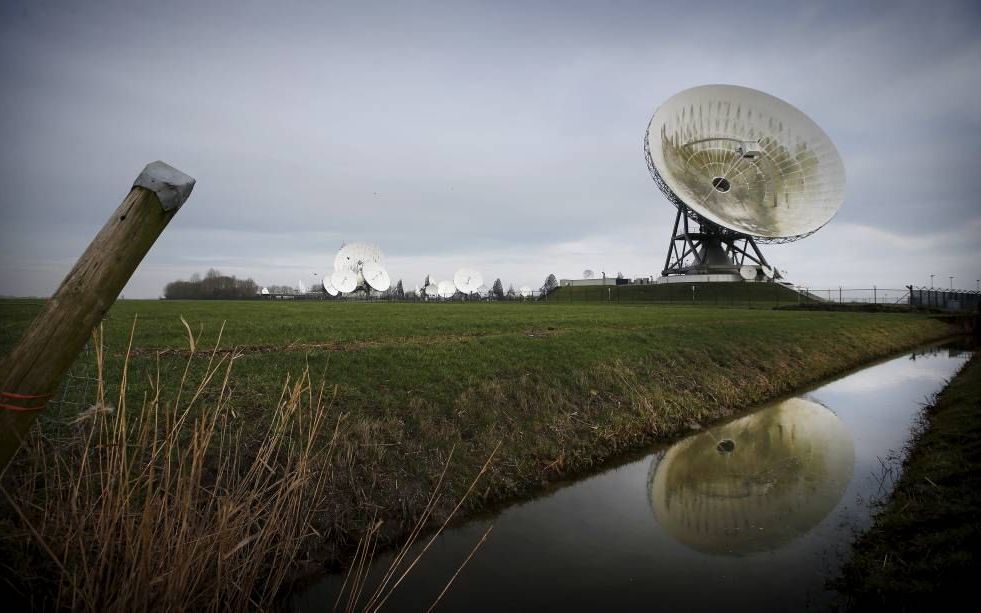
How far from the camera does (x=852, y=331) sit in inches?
1212

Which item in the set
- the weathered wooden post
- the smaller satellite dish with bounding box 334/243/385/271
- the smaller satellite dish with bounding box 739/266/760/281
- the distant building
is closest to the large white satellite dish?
the smaller satellite dish with bounding box 739/266/760/281

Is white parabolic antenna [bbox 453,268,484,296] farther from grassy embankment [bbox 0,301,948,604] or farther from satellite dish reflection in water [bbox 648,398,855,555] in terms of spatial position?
satellite dish reflection in water [bbox 648,398,855,555]

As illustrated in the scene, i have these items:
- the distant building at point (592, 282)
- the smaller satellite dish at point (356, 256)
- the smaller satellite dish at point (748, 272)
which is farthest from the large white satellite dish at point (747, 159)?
the smaller satellite dish at point (356, 256)

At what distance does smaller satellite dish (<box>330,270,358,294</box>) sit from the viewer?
244 feet

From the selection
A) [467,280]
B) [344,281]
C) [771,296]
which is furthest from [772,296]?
[344,281]

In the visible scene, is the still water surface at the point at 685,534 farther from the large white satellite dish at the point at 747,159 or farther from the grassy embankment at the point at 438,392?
the large white satellite dish at the point at 747,159

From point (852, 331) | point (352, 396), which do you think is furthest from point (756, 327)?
point (352, 396)

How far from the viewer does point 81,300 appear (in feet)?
8.68

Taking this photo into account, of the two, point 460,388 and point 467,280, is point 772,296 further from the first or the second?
point 460,388

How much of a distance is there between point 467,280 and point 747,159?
4740cm

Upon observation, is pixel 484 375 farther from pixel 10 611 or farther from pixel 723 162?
pixel 723 162

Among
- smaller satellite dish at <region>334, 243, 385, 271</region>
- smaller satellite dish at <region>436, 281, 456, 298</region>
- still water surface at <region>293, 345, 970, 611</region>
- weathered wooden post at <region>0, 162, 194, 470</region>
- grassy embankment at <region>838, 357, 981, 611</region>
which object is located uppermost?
smaller satellite dish at <region>334, 243, 385, 271</region>

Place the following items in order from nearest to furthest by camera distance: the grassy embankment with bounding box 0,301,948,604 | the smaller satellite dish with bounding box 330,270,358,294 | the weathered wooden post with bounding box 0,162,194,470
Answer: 1. the weathered wooden post with bounding box 0,162,194,470
2. the grassy embankment with bounding box 0,301,948,604
3. the smaller satellite dish with bounding box 330,270,358,294

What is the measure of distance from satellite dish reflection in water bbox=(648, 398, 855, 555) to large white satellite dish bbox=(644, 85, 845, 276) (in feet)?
130
